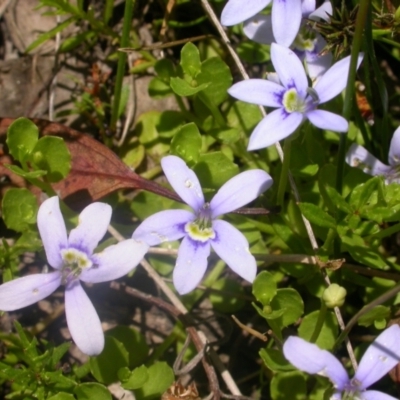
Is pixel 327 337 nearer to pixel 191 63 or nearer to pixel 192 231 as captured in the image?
pixel 192 231

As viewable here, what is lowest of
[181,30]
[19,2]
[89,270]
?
[89,270]

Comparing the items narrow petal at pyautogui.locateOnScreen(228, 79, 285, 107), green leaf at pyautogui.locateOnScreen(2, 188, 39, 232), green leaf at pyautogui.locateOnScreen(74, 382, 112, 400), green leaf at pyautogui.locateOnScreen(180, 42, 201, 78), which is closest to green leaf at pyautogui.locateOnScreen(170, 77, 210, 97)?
green leaf at pyautogui.locateOnScreen(180, 42, 201, 78)

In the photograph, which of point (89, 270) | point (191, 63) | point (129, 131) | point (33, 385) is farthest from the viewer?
point (129, 131)

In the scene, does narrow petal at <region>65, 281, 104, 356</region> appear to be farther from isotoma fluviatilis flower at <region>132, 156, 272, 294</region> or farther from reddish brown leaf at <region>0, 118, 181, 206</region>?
reddish brown leaf at <region>0, 118, 181, 206</region>

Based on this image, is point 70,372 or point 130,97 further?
point 130,97

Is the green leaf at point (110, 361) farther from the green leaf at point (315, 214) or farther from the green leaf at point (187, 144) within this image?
the green leaf at point (315, 214)

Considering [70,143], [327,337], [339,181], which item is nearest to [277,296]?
[327,337]

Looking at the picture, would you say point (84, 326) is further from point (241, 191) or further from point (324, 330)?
point (324, 330)
